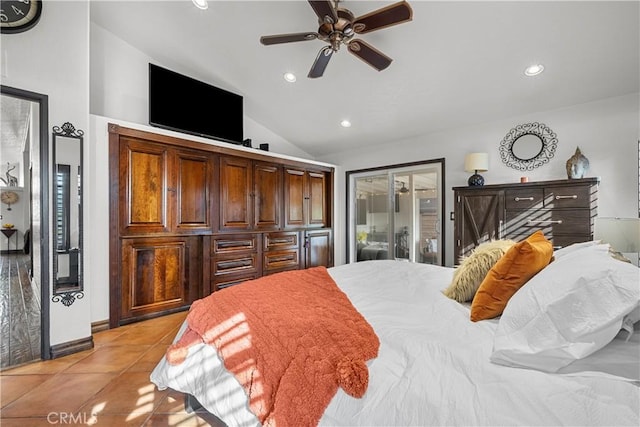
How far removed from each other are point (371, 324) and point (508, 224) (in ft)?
9.08

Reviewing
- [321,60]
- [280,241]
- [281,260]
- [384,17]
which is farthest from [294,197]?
[384,17]

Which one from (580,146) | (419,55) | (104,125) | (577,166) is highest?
(419,55)

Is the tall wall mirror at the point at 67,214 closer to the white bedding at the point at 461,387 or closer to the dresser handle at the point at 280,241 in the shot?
the white bedding at the point at 461,387

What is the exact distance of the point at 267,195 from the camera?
4152 millimetres

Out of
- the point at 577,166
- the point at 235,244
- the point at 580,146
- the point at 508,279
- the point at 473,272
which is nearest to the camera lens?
the point at 508,279

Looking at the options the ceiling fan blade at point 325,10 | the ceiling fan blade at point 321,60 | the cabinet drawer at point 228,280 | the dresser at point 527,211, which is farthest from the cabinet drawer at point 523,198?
the cabinet drawer at point 228,280

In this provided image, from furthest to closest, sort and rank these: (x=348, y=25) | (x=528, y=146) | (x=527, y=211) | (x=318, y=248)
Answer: (x=318, y=248), (x=528, y=146), (x=527, y=211), (x=348, y=25)

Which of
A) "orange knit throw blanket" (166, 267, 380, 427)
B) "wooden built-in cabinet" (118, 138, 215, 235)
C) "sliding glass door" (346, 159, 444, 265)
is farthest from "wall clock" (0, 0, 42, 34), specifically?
"sliding glass door" (346, 159, 444, 265)

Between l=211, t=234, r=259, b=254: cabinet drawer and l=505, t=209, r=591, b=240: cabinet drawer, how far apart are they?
10.2 feet

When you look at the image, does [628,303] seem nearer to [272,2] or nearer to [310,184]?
[272,2]

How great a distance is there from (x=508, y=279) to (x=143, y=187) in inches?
126

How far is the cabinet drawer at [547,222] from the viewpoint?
2.82 meters

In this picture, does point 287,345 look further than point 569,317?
Yes

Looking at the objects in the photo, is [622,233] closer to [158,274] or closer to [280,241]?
[280,241]
